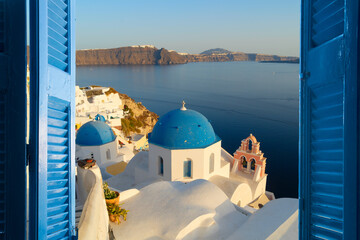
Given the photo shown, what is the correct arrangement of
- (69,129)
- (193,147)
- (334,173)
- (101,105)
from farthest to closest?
(101,105) < (193,147) < (69,129) < (334,173)

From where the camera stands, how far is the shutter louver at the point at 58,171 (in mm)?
1836

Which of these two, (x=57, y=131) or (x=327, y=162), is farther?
(x=57, y=131)

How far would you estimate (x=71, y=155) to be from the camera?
82.1 inches

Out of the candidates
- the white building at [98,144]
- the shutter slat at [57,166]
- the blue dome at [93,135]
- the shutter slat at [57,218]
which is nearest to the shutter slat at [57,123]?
the shutter slat at [57,166]

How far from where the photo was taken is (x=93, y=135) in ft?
50.6

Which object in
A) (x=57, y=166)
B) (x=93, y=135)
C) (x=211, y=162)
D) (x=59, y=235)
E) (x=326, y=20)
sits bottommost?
(x=211, y=162)

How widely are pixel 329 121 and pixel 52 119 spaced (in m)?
1.60

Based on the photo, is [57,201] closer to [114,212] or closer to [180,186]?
[114,212]

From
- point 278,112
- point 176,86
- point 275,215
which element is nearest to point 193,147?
point 275,215

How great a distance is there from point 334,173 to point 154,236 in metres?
4.63

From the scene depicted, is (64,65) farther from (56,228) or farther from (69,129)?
(56,228)
